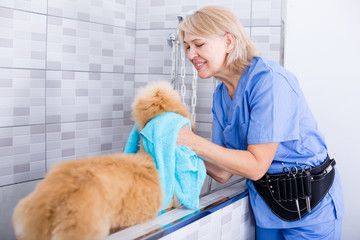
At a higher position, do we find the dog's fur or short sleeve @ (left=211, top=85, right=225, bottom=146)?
short sleeve @ (left=211, top=85, right=225, bottom=146)

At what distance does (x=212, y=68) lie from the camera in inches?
49.8

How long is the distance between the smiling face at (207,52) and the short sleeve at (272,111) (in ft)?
0.52

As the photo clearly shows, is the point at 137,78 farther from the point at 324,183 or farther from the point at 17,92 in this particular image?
the point at 324,183

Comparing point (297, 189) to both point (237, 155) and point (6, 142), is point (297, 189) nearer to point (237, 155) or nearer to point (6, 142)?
point (237, 155)

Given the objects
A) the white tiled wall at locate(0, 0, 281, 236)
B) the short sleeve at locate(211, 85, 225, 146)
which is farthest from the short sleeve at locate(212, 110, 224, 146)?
the white tiled wall at locate(0, 0, 281, 236)

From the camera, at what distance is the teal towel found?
99cm

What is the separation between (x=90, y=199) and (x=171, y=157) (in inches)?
11.7

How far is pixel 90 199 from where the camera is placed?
0.75m

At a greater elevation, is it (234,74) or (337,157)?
(234,74)

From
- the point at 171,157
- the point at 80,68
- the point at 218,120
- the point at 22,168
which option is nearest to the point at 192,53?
the point at 218,120

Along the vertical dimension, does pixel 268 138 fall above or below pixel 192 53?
below

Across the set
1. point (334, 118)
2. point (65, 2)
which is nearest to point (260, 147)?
point (334, 118)

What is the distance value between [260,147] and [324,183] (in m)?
0.29

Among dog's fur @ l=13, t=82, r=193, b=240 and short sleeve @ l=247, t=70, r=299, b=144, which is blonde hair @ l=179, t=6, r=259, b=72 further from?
dog's fur @ l=13, t=82, r=193, b=240
